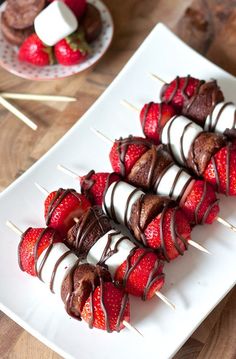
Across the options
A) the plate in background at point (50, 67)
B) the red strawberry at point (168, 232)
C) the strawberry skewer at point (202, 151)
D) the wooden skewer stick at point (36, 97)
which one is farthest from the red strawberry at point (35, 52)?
the red strawberry at point (168, 232)

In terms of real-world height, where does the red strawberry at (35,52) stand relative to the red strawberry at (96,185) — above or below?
above

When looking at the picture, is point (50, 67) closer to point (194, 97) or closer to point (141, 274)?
point (194, 97)

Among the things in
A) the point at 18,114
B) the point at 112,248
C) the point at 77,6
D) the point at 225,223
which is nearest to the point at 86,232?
the point at 112,248

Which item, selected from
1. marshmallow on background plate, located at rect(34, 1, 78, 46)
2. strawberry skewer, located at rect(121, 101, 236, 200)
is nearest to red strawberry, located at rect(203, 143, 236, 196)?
strawberry skewer, located at rect(121, 101, 236, 200)

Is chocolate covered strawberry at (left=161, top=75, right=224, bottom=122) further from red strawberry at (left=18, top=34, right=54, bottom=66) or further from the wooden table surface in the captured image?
red strawberry at (left=18, top=34, right=54, bottom=66)

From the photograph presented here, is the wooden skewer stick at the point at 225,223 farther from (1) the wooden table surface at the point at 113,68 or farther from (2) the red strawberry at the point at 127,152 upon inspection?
(2) the red strawberry at the point at 127,152
